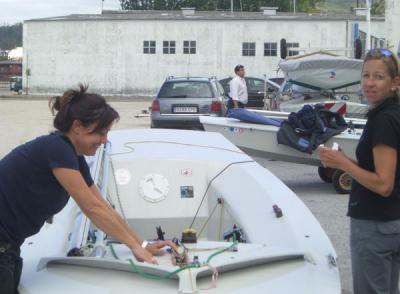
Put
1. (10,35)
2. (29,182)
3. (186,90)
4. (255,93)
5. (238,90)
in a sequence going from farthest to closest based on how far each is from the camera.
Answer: (10,35) → (255,93) → (186,90) → (238,90) → (29,182)

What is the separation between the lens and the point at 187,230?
3986mm

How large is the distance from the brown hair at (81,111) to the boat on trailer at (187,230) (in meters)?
0.67

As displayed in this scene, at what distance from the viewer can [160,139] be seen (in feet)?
21.2

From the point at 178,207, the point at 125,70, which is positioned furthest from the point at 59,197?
the point at 125,70

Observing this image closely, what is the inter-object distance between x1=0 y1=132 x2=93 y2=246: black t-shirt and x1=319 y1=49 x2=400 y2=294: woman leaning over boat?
1319mm

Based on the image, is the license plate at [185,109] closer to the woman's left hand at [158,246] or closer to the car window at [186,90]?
the car window at [186,90]

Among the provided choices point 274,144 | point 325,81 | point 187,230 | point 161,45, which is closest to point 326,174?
point 274,144

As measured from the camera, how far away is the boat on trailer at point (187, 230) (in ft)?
11.0

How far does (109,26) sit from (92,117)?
4722 centimetres

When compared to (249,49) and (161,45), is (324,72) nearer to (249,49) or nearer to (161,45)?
(249,49)

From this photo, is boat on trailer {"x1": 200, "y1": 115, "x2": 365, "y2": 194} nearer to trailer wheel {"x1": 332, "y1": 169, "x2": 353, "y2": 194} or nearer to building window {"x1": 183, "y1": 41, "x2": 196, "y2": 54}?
trailer wheel {"x1": 332, "y1": 169, "x2": 353, "y2": 194}

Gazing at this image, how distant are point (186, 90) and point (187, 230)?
551 inches

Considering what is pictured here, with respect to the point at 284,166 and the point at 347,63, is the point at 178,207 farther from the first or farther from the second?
the point at 347,63

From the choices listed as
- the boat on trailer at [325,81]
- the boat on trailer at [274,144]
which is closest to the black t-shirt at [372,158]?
the boat on trailer at [274,144]
